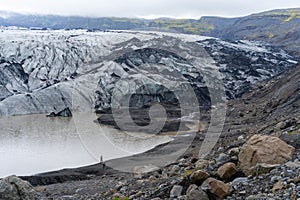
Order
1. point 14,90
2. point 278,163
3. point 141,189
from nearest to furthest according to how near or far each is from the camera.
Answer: point 278,163
point 141,189
point 14,90

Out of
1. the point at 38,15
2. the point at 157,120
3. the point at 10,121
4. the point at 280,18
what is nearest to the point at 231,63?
the point at 157,120

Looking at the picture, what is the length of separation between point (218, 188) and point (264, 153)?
109 centimetres

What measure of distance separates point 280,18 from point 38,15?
401 feet

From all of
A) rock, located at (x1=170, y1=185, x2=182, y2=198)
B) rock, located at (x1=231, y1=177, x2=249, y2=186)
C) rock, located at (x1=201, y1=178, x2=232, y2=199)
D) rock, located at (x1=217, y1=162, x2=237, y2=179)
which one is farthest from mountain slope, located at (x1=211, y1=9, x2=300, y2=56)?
rock, located at (x1=201, y1=178, x2=232, y2=199)

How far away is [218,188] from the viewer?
17.4 ft

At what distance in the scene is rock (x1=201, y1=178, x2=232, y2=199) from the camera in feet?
17.2

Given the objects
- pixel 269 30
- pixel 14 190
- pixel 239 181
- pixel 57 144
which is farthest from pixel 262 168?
pixel 269 30

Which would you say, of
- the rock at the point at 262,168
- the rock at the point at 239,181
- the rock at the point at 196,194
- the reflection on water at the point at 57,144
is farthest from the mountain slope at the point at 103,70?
the rock at the point at 262,168

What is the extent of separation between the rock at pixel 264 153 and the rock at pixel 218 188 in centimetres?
61

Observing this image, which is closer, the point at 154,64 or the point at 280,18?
the point at 154,64

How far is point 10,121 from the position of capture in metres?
31.5

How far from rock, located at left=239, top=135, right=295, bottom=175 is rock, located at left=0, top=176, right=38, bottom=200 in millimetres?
4293

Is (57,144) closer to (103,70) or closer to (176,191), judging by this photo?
(176,191)

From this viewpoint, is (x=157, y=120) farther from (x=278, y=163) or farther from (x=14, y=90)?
(x=278, y=163)
